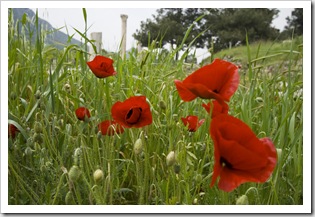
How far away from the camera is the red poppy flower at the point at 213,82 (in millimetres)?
567

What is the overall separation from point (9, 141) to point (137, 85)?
46 cm

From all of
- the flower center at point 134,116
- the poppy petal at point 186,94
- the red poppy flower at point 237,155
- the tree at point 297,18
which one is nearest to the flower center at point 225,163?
the red poppy flower at point 237,155

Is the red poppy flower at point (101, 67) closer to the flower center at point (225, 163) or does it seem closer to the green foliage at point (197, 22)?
the green foliage at point (197, 22)

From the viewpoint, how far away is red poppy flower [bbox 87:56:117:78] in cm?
84

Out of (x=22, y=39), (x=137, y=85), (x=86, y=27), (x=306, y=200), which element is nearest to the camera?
(x=306, y=200)

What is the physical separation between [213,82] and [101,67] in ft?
1.07

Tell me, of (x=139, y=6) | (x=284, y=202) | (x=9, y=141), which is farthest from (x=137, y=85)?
(x=284, y=202)

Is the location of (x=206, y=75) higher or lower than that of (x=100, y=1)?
lower

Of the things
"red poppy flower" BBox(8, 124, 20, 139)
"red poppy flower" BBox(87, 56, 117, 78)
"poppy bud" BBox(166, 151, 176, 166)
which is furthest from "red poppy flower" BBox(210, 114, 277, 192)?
"red poppy flower" BBox(8, 124, 20, 139)

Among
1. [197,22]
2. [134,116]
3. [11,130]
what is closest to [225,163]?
[134,116]

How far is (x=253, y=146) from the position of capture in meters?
0.51

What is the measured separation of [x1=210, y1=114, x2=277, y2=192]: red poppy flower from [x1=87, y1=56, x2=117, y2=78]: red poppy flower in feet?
1.27

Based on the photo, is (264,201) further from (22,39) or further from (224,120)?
(22,39)

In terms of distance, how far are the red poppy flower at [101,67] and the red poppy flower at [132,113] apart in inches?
5.3
